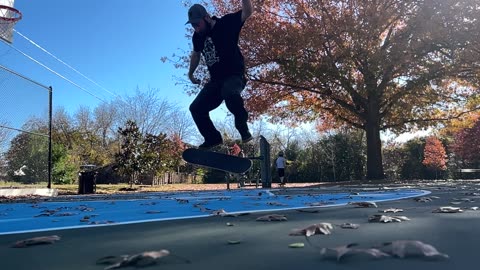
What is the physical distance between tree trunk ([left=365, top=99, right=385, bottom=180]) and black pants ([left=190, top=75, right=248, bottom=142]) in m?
13.1

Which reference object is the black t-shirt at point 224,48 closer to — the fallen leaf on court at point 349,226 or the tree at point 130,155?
the fallen leaf on court at point 349,226

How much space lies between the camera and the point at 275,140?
38.3 meters

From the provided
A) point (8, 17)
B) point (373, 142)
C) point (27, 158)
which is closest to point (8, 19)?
point (8, 17)

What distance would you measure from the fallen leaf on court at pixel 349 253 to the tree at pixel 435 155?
2504 cm

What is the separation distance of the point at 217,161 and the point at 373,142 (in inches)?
526

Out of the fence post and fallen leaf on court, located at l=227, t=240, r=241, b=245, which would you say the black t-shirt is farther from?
the fence post

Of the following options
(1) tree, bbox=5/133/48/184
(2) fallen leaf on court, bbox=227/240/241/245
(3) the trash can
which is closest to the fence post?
(1) tree, bbox=5/133/48/184

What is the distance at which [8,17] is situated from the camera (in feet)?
39.2

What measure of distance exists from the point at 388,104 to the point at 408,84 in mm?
2004

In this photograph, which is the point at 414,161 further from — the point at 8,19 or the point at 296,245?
the point at 296,245

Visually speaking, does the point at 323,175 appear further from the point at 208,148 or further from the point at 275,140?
the point at 208,148

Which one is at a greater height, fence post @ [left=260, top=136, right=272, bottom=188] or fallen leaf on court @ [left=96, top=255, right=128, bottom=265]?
fence post @ [left=260, top=136, right=272, bottom=188]

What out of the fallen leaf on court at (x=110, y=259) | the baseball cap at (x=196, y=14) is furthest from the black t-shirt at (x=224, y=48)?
the fallen leaf on court at (x=110, y=259)

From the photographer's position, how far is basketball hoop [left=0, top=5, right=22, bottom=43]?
11.5 metres
